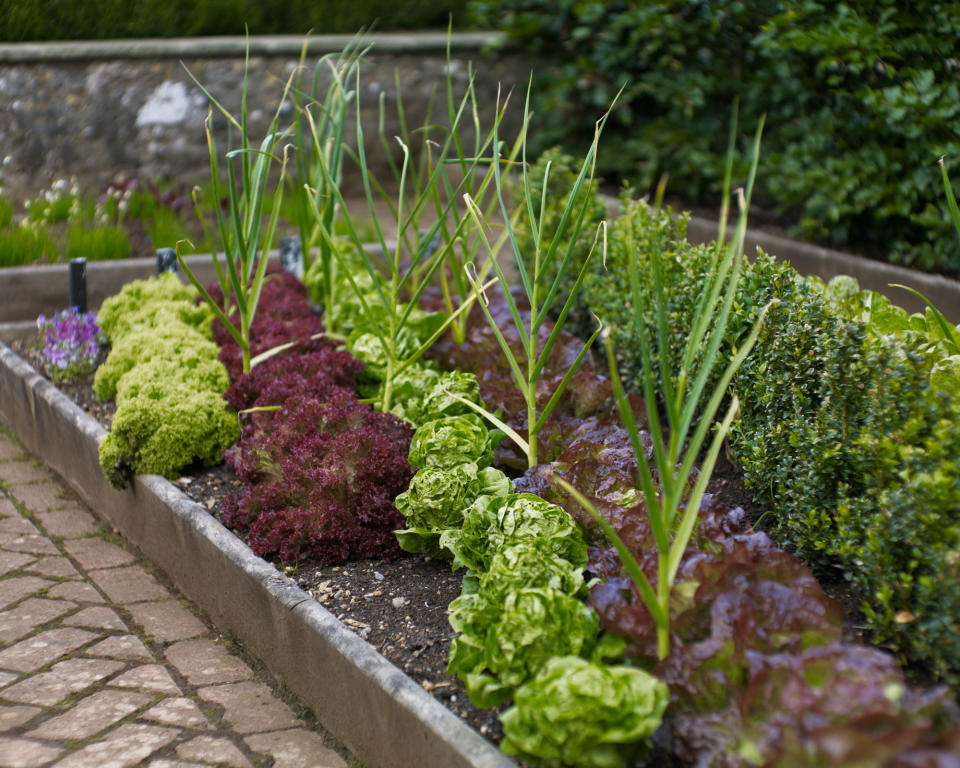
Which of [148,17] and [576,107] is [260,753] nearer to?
[576,107]

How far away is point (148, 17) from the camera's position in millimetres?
7590

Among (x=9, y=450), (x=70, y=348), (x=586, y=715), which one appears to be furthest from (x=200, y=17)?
(x=586, y=715)

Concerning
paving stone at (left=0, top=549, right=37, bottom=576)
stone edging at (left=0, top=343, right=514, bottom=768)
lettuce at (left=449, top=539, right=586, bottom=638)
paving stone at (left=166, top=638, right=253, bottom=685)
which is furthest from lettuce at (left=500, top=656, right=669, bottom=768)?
paving stone at (left=0, top=549, right=37, bottom=576)

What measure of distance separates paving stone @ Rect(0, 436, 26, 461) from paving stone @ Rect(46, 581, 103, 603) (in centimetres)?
139

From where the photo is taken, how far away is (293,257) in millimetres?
5137

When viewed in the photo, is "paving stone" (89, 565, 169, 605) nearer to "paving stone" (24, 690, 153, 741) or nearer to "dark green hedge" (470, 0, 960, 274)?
"paving stone" (24, 690, 153, 741)

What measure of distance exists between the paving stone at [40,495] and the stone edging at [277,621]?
7 cm

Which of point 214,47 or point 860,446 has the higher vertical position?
point 214,47

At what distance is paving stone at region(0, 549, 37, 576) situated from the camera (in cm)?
340

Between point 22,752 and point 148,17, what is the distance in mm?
6686

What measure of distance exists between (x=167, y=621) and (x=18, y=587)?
62 centimetres

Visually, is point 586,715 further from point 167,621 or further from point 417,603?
point 167,621

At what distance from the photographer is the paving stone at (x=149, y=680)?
2.71 metres

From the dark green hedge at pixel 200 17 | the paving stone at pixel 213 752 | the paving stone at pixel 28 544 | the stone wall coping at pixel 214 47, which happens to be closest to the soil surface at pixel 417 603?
the paving stone at pixel 213 752
